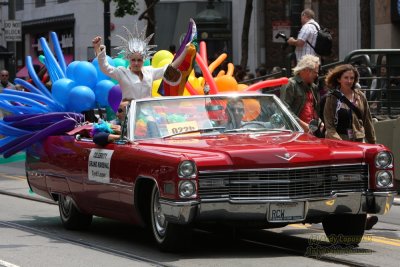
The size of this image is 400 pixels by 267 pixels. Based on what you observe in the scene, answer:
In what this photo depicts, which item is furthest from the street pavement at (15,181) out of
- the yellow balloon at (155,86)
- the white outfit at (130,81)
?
the white outfit at (130,81)

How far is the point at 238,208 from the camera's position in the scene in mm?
9383

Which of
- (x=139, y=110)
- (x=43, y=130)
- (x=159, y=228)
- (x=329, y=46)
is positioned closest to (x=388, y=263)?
(x=159, y=228)

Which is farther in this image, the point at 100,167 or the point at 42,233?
the point at 42,233

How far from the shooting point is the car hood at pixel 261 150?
9406 mm

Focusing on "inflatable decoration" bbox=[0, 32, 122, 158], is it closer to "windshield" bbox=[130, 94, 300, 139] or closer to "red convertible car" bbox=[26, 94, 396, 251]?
"red convertible car" bbox=[26, 94, 396, 251]

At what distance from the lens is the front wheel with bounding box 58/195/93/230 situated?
12219mm

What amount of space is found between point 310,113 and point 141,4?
32.3 metres

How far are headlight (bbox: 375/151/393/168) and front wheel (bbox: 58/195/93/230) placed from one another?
381 centimetres

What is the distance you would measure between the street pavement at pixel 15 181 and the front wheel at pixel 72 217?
1777 millimetres

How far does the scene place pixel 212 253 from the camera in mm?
10031

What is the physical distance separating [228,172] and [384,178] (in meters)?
1.52

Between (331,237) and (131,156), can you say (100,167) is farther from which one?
(331,237)

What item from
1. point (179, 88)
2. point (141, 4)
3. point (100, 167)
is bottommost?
point (100, 167)

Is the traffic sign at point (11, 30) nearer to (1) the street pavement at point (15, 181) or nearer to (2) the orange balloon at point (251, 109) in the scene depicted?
(1) the street pavement at point (15, 181)
